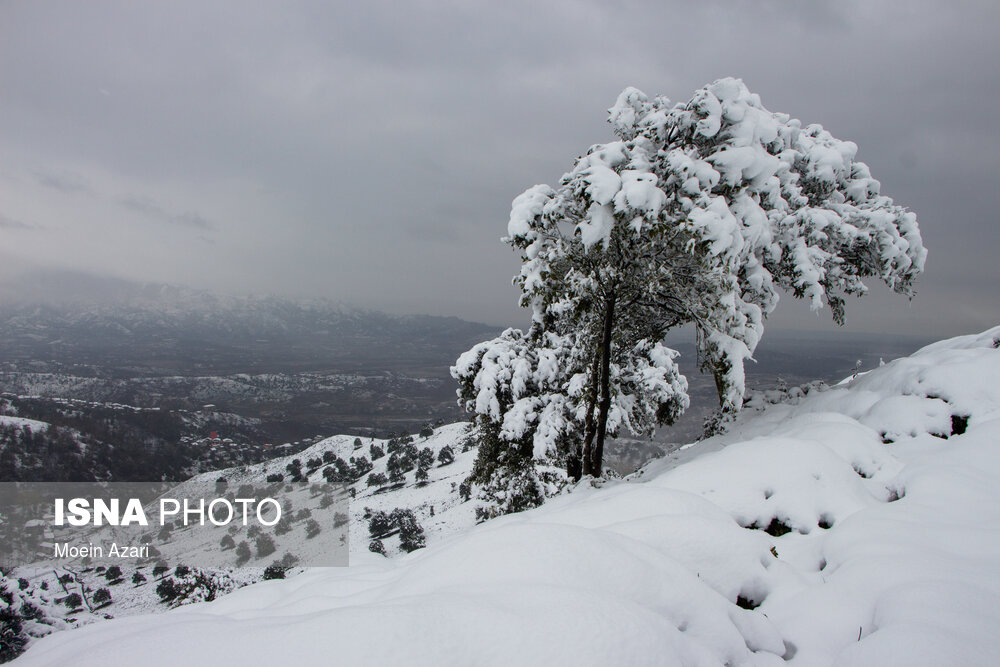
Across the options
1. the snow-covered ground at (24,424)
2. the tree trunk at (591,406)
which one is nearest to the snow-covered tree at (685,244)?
the tree trunk at (591,406)

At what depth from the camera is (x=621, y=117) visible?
9.94 metres

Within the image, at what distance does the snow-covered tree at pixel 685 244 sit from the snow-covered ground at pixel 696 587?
338 cm

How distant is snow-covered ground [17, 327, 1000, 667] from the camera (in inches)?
103

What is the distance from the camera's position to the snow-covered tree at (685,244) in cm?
830

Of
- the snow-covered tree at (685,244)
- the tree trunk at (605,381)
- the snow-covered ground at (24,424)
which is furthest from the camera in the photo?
the snow-covered ground at (24,424)

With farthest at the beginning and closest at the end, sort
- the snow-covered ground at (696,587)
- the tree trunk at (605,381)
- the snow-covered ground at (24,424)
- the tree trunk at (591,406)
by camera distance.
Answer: the snow-covered ground at (24,424) → the tree trunk at (591,406) → the tree trunk at (605,381) → the snow-covered ground at (696,587)

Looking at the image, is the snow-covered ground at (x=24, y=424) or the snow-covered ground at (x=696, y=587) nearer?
the snow-covered ground at (x=696, y=587)

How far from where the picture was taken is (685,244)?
8180 millimetres

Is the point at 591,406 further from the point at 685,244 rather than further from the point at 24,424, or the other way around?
the point at 24,424

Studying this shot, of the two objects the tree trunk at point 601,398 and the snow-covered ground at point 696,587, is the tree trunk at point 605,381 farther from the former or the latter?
the snow-covered ground at point 696,587

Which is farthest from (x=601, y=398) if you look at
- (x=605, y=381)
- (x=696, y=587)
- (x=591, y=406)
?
(x=696, y=587)

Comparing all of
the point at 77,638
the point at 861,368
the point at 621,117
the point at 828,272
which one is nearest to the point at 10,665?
the point at 77,638

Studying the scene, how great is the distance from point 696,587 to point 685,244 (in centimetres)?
612

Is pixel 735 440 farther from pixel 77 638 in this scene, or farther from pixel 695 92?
pixel 77 638
